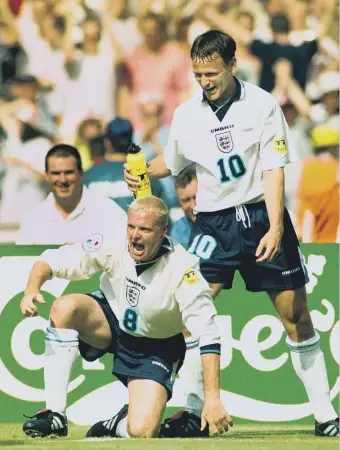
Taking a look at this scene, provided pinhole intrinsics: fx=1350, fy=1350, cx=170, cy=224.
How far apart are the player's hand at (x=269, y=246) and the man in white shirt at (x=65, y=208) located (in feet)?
9.23

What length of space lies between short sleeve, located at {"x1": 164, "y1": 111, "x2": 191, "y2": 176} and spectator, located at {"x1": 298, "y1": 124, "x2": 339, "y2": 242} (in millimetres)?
3437

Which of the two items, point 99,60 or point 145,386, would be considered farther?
point 99,60

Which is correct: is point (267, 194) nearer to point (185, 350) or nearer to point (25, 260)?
point (185, 350)

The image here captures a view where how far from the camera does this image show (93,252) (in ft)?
26.4

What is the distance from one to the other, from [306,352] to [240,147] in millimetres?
1376

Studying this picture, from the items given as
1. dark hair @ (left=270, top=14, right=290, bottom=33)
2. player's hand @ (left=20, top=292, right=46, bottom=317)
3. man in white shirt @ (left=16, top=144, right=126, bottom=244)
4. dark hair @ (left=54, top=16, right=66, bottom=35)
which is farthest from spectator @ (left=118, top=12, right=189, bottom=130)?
player's hand @ (left=20, top=292, right=46, bottom=317)

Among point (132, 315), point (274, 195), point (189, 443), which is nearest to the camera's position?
point (189, 443)

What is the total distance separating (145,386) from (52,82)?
7159 millimetres

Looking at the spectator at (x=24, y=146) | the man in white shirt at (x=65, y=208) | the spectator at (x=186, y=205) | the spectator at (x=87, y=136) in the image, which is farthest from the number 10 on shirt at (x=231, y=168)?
the spectator at (x=24, y=146)

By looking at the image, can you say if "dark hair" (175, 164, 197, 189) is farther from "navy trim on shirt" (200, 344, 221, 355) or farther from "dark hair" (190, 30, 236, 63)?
"navy trim on shirt" (200, 344, 221, 355)

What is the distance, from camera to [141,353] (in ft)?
27.6

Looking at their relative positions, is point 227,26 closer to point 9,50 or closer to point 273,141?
point 9,50

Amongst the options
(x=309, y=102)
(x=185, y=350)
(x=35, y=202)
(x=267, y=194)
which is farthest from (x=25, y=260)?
(x=309, y=102)

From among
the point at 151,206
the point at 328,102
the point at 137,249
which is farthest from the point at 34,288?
the point at 328,102
